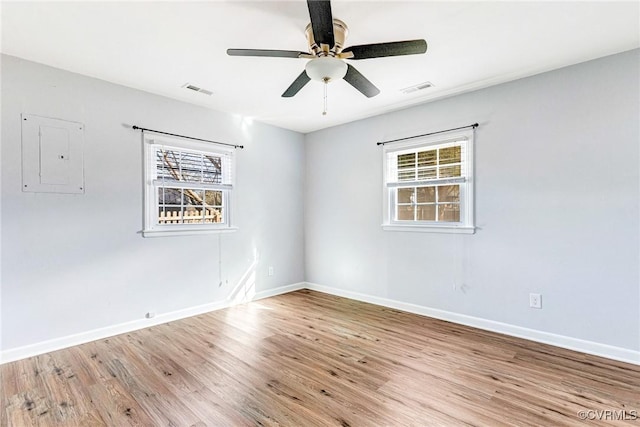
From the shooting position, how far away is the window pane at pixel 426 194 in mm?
3740

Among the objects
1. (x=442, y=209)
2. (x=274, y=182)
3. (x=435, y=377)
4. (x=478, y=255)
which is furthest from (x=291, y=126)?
(x=435, y=377)

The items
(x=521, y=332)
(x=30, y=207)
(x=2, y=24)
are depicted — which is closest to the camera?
(x=2, y=24)

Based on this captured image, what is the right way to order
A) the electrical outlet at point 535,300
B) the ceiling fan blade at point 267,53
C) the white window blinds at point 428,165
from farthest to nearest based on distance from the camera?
the white window blinds at point 428,165
the electrical outlet at point 535,300
the ceiling fan blade at point 267,53

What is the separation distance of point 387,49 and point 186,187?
276 centimetres

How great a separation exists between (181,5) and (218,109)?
2.03 metres

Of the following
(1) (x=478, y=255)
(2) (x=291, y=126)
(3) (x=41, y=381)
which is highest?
(2) (x=291, y=126)

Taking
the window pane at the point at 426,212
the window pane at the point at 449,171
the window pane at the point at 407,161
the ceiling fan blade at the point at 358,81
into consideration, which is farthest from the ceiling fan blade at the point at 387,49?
the window pane at the point at 426,212

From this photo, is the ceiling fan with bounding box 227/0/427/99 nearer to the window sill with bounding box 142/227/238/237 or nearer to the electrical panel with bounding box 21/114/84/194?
the electrical panel with bounding box 21/114/84/194

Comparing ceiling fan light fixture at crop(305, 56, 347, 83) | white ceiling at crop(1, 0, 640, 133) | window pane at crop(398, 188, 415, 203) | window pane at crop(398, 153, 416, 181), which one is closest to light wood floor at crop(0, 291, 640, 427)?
window pane at crop(398, 188, 415, 203)

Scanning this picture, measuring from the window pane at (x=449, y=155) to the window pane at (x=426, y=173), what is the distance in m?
0.14

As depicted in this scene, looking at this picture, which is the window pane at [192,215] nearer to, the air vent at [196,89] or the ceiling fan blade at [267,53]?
the air vent at [196,89]

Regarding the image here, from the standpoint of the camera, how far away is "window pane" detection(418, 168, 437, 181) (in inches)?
147

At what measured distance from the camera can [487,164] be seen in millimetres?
3279

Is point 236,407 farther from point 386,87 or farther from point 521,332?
point 386,87
